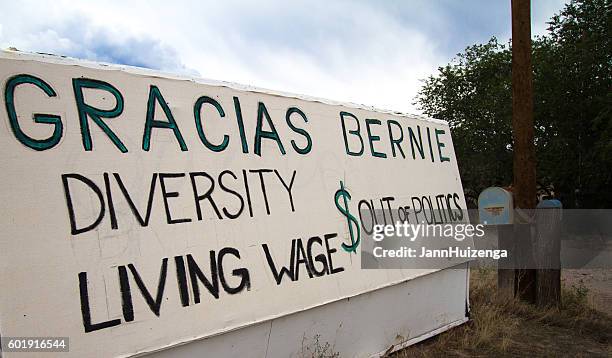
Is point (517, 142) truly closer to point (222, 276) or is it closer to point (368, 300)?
point (368, 300)

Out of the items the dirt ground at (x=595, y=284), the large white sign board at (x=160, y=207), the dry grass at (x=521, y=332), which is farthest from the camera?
the dirt ground at (x=595, y=284)

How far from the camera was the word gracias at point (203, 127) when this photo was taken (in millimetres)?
2787

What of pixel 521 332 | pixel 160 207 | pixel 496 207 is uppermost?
pixel 160 207

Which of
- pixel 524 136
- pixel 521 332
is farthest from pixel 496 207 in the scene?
pixel 521 332

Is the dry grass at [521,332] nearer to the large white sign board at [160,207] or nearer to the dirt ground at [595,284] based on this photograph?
the dirt ground at [595,284]

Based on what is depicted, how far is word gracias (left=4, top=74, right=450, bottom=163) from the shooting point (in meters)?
2.79

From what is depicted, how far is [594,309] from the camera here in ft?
26.0

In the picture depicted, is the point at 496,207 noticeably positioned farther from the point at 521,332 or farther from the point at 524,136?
the point at 521,332

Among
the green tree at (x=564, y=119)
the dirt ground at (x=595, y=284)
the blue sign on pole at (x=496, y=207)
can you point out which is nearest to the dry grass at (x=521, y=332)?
the dirt ground at (x=595, y=284)

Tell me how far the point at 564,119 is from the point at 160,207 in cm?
1808

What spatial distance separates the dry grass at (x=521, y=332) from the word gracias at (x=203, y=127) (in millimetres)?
2100

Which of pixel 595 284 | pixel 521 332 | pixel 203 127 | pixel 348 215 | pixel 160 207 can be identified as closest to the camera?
pixel 160 207

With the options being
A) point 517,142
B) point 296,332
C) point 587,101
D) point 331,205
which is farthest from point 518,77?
point 587,101

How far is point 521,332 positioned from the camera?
6629 millimetres
